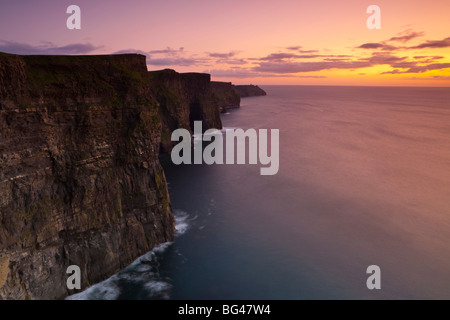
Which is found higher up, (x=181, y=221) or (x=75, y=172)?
(x=75, y=172)

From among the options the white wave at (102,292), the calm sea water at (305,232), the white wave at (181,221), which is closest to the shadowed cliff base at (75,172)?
the white wave at (102,292)

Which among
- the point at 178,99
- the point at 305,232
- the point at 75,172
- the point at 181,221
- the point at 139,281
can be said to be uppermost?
the point at 178,99

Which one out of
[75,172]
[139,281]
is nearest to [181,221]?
[139,281]

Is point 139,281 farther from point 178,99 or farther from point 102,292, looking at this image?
point 178,99

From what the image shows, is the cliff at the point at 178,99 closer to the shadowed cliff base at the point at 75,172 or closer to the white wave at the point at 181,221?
the white wave at the point at 181,221

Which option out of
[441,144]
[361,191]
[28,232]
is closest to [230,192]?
[361,191]

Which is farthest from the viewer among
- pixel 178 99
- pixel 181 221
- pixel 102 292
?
pixel 178 99
